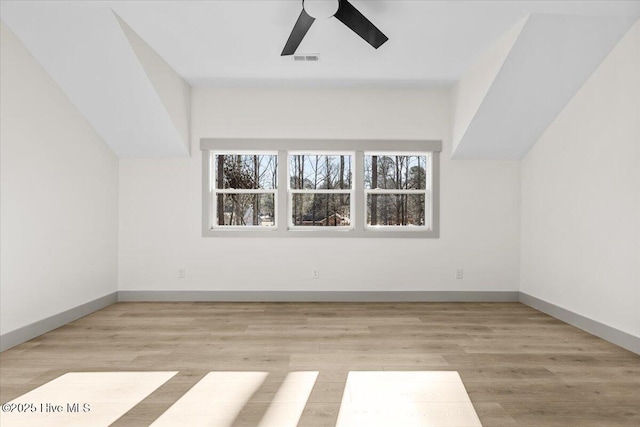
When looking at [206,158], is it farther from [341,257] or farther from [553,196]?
[553,196]

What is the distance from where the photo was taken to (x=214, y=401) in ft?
7.05

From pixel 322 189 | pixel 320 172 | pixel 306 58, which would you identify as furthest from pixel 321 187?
pixel 306 58

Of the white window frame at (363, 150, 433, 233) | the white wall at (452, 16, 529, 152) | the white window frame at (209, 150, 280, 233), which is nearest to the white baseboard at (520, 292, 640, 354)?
the white window frame at (363, 150, 433, 233)

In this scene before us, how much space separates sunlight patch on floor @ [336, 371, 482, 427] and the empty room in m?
0.02

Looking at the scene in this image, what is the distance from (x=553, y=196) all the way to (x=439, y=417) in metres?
3.08

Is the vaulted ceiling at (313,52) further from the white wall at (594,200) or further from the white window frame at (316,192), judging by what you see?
the white window frame at (316,192)

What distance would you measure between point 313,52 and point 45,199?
286 centimetres

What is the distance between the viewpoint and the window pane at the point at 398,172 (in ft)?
16.0

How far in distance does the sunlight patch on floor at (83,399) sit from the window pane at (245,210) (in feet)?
8.32

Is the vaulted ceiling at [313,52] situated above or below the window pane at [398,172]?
above

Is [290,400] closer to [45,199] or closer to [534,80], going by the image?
[45,199]

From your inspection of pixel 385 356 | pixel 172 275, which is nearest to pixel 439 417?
pixel 385 356

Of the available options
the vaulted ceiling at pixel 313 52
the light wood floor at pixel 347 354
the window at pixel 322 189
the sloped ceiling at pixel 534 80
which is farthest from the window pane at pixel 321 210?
the sloped ceiling at pixel 534 80

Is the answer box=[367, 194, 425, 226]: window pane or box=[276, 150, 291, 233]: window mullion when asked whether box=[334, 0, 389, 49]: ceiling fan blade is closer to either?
box=[276, 150, 291, 233]: window mullion
